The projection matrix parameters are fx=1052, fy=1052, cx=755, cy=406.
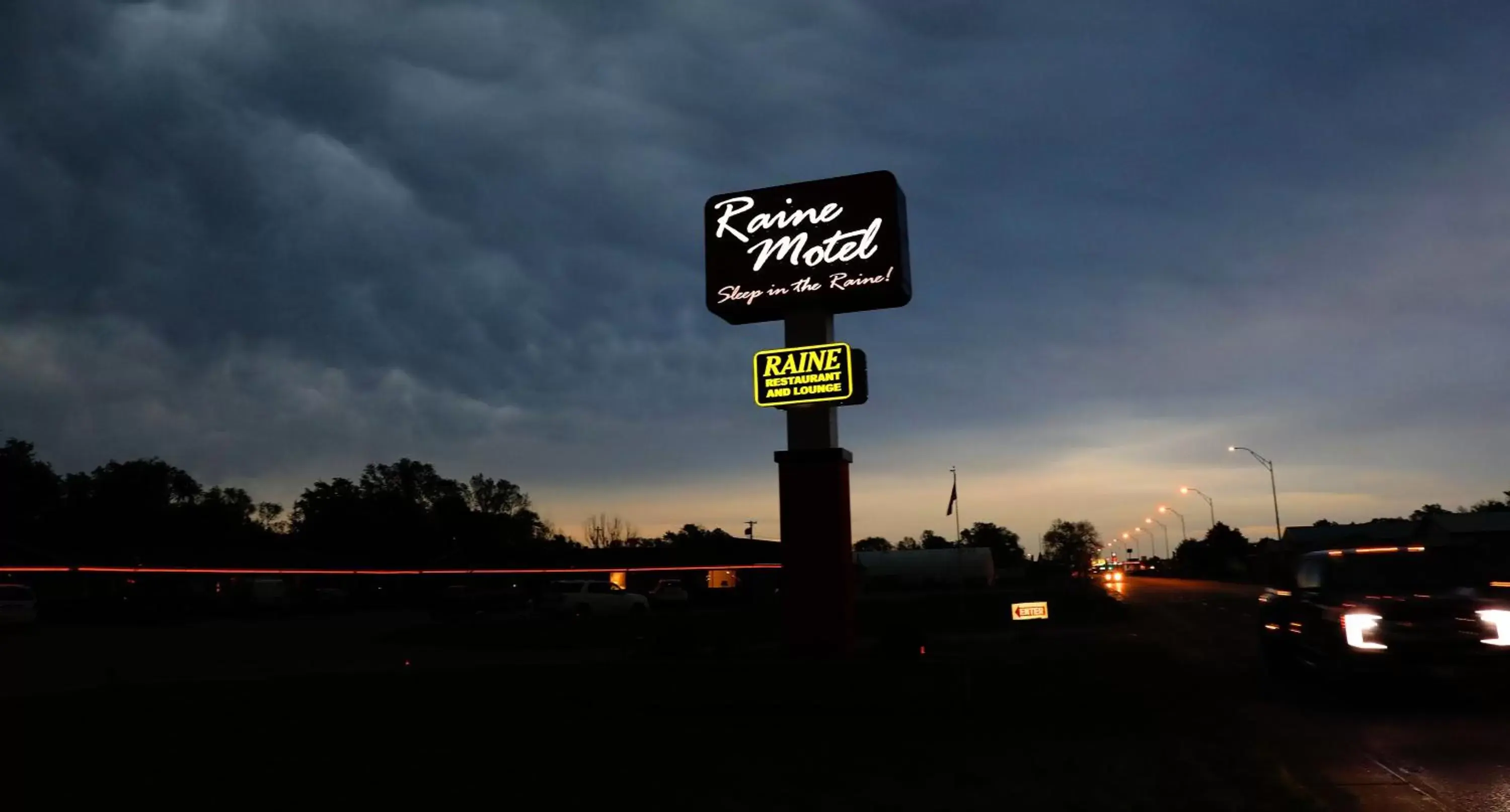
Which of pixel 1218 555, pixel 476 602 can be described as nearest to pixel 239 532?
pixel 476 602

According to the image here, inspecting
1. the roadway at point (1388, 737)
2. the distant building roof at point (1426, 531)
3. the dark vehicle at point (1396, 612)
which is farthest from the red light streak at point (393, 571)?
the roadway at point (1388, 737)

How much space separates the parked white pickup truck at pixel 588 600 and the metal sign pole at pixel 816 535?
78.3 ft

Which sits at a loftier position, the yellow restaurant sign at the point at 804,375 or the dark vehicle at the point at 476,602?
the yellow restaurant sign at the point at 804,375

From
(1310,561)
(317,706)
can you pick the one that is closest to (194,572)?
(317,706)

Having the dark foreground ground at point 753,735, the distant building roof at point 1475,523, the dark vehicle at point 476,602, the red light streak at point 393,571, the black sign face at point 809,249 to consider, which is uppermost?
the black sign face at point 809,249

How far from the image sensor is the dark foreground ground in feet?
30.7

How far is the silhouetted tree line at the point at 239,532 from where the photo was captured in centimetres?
6675

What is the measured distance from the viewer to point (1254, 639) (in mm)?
25203

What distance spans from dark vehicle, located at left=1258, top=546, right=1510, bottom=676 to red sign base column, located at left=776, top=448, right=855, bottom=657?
963 cm

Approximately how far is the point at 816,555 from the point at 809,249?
24.1ft

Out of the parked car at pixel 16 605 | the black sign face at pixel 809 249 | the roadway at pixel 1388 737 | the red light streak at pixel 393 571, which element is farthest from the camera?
the red light streak at pixel 393 571

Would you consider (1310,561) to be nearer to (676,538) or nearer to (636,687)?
(636,687)

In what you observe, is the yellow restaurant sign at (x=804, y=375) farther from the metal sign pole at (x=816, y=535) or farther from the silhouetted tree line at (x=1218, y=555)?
the silhouetted tree line at (x=1218, y=555)

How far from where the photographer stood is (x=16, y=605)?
38062 millimetres
